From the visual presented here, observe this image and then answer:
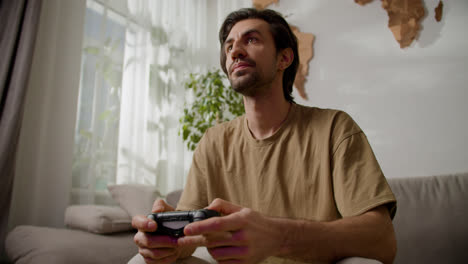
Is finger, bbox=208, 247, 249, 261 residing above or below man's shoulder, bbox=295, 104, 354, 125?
below

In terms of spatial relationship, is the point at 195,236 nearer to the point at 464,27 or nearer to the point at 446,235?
the point at 446,235

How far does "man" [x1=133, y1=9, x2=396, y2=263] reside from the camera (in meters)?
0.63

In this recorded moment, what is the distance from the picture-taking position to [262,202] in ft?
3.36

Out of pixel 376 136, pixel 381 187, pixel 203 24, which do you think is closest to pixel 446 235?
pixel 381 187

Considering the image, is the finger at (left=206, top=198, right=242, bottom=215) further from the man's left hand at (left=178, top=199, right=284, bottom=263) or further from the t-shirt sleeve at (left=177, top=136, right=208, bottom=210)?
the t-shirt sleeve at (left=177, top=136, right=208, bottom=210)

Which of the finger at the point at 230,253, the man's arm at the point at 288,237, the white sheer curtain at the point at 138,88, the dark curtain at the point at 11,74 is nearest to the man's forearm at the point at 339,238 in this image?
the man's arm at the point at 288,237

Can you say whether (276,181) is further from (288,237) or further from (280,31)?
(280,31)

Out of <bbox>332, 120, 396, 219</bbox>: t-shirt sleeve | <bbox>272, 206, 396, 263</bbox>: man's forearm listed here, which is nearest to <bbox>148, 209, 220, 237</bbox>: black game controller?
<bbox>272, 206, 396, 263</bbox>: man's forearm

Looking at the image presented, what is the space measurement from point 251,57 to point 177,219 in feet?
2.50

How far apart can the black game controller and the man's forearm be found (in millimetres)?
157

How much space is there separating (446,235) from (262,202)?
931mm

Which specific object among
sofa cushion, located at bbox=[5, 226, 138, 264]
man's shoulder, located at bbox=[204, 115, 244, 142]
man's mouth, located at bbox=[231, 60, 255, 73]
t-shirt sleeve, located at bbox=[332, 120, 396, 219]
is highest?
man's mouth, located at bbox=[231, 60, 255, 73]

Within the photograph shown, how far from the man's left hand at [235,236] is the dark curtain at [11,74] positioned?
4.81 ft

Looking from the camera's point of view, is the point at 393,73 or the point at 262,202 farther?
the point at 393,73
